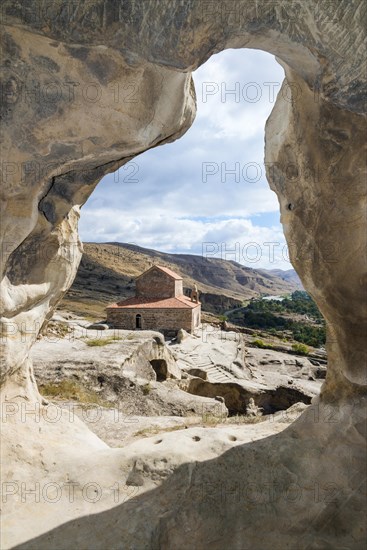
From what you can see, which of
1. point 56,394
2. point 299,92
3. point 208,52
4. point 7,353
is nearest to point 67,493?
point 7,353

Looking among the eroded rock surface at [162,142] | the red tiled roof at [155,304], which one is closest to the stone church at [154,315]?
the red tiled roof at [155,304]

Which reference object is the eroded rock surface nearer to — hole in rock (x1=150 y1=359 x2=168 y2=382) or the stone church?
hole in rock (x1=150 y1=359 x2=168 y2=382)

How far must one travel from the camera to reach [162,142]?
17.4 ft

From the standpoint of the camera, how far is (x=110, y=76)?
3.87 m

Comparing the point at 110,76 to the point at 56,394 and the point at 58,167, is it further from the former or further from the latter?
the point at 56,394

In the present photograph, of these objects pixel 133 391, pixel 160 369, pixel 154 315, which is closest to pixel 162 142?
pixel 133 391

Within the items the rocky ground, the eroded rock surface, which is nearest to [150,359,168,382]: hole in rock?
the rocky ground

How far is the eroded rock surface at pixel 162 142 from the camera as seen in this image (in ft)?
11.7

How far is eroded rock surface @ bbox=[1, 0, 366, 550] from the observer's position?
358 centimetres

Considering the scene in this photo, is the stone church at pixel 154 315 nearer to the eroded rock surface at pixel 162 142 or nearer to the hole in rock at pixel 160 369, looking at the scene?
the hole in rock at pixel 160 369

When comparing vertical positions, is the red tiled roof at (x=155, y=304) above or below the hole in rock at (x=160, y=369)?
above

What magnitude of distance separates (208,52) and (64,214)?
8.65 feet

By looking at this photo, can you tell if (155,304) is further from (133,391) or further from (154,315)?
(133,391)

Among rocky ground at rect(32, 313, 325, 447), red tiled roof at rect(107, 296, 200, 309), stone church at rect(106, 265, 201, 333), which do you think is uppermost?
rocky ground at rect(32, 313, 325, 447)
